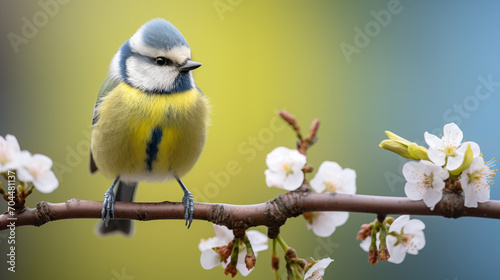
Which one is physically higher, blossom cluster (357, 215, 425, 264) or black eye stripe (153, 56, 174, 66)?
black eye stripe (153, 56, 174, 66)

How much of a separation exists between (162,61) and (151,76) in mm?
54

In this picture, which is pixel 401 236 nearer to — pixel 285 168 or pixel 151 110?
pixel 285 168

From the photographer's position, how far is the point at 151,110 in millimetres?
1388

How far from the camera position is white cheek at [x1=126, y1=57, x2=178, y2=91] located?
1.39 metres

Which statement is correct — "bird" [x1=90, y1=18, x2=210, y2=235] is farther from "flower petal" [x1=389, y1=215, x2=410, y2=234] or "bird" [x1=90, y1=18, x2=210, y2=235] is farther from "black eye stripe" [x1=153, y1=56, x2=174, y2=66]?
"flower petal" [x1=389, y1=215, x2=410, y2=234]

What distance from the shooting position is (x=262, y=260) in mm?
2275

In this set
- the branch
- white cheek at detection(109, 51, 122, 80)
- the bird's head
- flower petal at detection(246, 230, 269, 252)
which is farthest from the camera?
white cheek at detection(109, 51, 122, 80)

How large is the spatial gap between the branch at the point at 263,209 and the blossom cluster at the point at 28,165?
0.47ft

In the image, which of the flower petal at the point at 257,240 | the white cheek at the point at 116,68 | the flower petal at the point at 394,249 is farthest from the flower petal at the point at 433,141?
the white cheek at the point at 116,68

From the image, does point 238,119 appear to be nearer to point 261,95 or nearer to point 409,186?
point 261,95

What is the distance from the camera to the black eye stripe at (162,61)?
1.38 m

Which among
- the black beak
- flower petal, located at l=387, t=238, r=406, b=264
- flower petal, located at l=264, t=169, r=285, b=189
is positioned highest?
the black beak

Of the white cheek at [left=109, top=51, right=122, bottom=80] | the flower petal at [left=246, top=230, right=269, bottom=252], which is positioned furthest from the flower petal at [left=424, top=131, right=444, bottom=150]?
the white cheek at [left=109, top=51, right=122, bottom=80]

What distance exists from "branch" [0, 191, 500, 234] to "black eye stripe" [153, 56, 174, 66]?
39 cm
